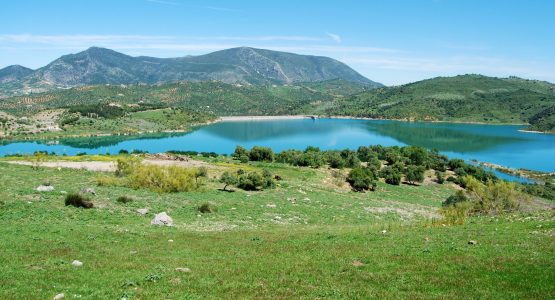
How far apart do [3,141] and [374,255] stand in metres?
211

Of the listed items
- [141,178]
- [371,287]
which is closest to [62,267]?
[371,287]

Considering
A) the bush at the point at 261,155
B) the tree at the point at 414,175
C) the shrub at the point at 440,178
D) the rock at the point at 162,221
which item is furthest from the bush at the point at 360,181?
the rock at the point at 162,221

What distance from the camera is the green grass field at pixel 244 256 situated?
13719 millimetres

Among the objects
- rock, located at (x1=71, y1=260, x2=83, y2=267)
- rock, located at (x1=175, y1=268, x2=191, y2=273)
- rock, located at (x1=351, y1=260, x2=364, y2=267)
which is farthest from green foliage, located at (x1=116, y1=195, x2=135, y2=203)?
rock, located at (x1=351, y1=260, x2=364, y2=267)

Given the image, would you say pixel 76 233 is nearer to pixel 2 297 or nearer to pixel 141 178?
pixel 2 297

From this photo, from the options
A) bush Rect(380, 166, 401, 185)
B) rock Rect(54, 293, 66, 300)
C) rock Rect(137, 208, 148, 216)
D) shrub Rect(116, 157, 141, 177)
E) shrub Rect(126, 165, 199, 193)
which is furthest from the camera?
bush Rect(380, 166, 401, 185)

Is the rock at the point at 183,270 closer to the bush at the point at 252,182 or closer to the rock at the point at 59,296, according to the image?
the rock at the point at 59,296

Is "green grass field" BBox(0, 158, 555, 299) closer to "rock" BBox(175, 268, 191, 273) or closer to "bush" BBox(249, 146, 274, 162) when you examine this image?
"rock" BBox(175, 268, 191, 273)

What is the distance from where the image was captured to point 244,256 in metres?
19.4

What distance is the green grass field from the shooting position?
13719 millimetres

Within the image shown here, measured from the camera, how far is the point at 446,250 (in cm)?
1827

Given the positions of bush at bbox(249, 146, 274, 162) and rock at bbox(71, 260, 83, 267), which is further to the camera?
bush at bbox(249, 146, 274, 162)

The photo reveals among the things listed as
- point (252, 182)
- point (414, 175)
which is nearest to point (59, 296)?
point (252, 182)

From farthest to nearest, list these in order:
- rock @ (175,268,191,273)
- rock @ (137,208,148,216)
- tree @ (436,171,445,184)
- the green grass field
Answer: tree @ (436,171,445,184) < rock @ (137,208,148,216) < rock @ (175,268,191,273) < the green grass field
